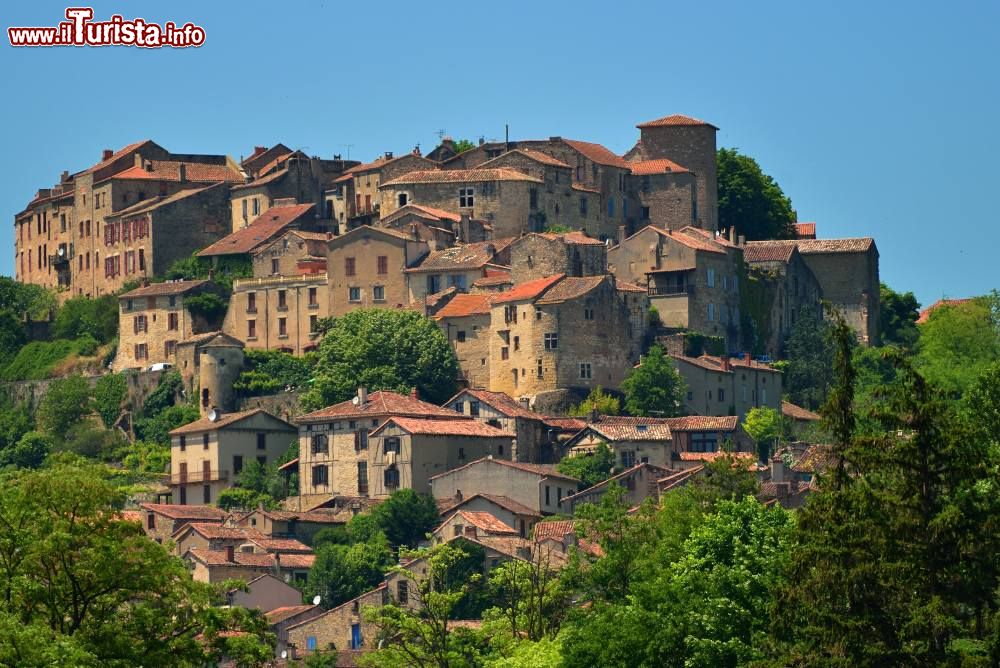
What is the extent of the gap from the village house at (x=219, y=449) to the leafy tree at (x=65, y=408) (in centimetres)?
1079

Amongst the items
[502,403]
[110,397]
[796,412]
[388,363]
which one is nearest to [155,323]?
[110,397]

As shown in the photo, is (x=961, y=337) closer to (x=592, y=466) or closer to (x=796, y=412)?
(x=796, y=412)

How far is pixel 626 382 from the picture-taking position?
96.7m

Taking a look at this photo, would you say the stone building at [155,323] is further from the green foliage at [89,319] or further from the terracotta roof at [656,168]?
the terracotta roof at [656,168]

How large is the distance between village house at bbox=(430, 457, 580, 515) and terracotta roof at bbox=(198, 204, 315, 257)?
23.6 metres

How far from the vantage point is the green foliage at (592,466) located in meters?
90.4

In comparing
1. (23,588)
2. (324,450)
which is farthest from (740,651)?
→ (324,450)

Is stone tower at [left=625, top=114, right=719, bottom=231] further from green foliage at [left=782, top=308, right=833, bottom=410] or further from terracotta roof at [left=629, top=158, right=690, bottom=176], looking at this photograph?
green foliage at [left=782, top=308, right=833, bottom=410]

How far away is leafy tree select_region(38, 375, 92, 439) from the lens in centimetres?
10831

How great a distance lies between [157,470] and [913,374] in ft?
207

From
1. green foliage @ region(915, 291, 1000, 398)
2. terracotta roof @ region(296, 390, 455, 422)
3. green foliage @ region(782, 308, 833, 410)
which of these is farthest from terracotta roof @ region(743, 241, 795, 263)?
terracotta roof @ region(296, 390, 455, 422)

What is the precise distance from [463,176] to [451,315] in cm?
1102

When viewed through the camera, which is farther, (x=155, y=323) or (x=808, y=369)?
(x=155, y=323)

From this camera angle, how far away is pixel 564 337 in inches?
3819
